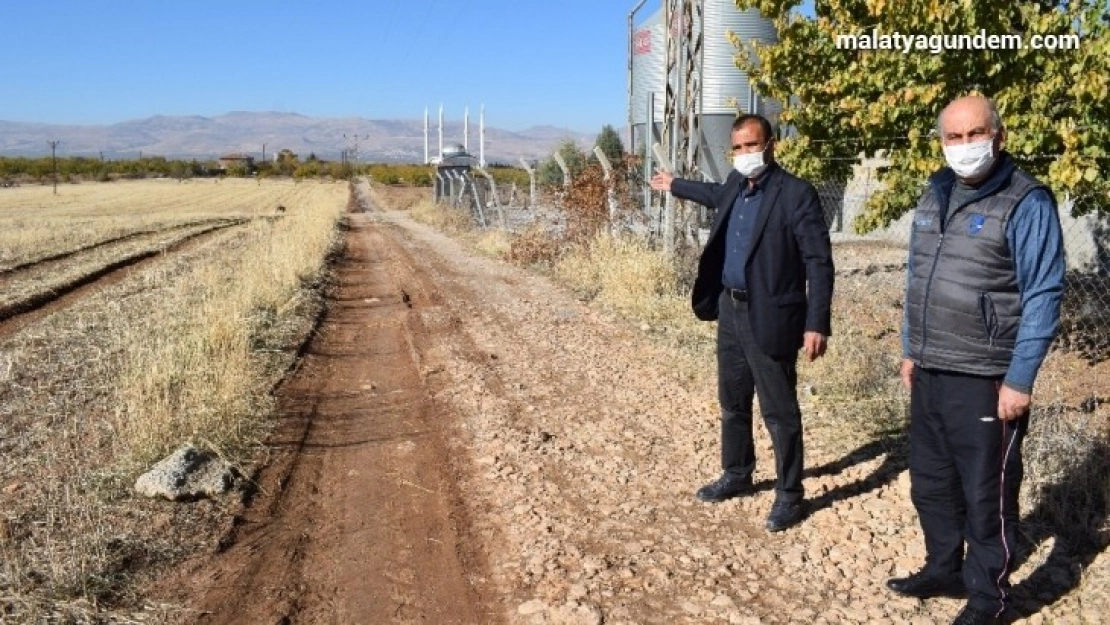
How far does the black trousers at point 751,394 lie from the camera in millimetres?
4305

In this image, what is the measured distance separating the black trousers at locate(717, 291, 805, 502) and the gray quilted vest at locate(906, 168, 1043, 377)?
0.91 m

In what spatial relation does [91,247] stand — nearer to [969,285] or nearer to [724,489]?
[724,489]

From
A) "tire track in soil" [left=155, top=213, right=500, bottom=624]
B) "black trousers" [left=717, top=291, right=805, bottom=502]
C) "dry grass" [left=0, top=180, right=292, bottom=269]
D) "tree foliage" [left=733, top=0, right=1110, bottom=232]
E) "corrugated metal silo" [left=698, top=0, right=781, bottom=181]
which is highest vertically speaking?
"corrugated metal silo" [left=698, top=0, right=781, bottom=181]

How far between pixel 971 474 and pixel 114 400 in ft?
18.5

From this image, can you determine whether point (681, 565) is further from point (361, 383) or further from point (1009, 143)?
point (1009, 143)

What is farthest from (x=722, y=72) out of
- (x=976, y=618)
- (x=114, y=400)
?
(x=976, y=618)

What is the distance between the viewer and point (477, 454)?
5516 millimetres

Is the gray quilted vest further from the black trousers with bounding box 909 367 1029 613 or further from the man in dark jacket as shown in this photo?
the man in dark jacket

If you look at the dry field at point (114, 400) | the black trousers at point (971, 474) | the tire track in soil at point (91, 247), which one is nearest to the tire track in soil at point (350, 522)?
the dry field at point (114, 400)

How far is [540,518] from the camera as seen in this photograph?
177 inches

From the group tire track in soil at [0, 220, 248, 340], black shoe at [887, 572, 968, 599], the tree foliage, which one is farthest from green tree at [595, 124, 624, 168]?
black shoe at [887, 572, 968, 599]

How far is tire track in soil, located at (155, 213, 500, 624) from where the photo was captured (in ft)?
11.9

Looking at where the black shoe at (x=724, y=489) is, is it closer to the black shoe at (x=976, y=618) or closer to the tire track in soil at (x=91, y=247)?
the black shoe at (x=976, y=618)

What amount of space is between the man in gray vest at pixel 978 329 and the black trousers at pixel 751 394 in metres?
0.79
